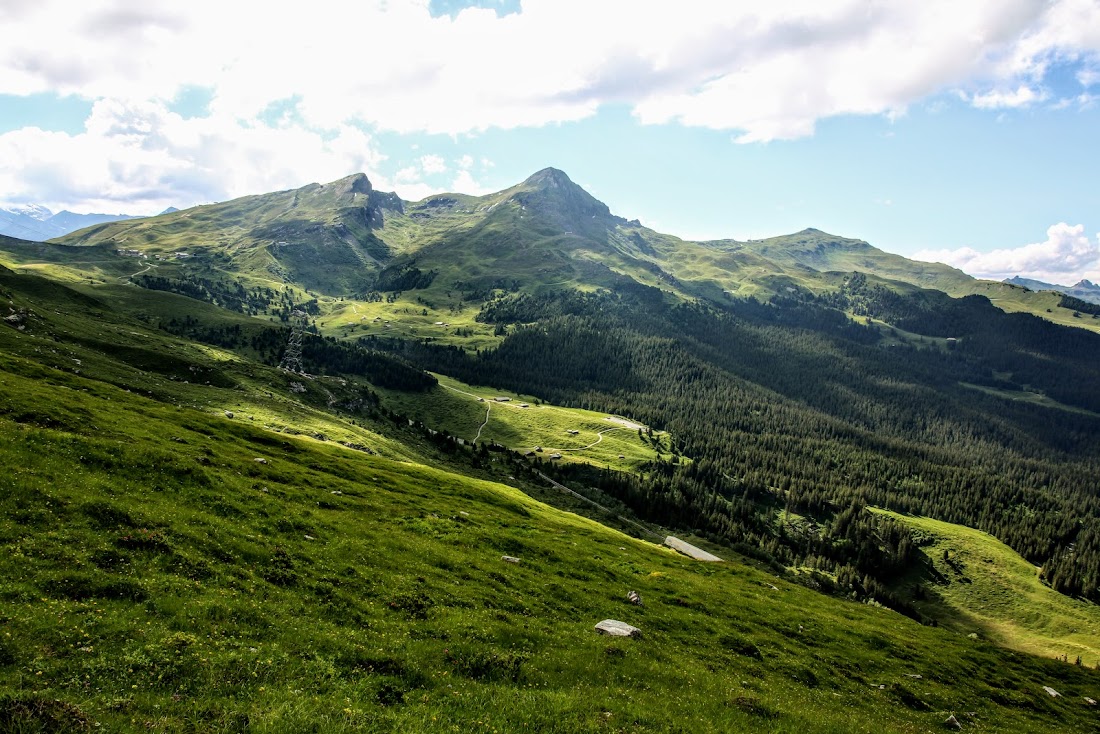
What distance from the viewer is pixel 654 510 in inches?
6732

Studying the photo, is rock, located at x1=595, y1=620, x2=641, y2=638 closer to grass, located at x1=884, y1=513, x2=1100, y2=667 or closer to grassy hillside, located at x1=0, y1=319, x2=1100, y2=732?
grassy hillside, located at x1=0, y1=319, x2=1100, y2=732

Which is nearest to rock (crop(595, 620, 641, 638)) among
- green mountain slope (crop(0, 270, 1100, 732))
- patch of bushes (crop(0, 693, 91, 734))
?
green mountain slope (crop(0, 270, 1100, 732))

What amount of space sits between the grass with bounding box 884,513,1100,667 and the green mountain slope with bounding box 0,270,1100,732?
10583 cm

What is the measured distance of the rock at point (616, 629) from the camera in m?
30.6

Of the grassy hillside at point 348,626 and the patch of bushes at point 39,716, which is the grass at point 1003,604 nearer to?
the grassy hillside at point 348,626

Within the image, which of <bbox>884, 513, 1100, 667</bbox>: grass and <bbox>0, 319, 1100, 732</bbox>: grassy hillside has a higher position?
<bbox>0, 319, 1100, 732</bbox>: grassy hillside

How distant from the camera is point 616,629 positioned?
31.0 meters

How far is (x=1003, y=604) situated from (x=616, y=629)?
201522mm

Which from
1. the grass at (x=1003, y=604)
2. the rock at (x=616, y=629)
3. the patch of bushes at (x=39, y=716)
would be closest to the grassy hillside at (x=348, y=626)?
the patch of bushes at (x=39, y=716)

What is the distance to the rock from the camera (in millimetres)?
30562

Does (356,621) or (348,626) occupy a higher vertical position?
(348,626)

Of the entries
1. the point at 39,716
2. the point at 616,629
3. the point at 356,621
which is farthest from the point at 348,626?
the point at 616,629

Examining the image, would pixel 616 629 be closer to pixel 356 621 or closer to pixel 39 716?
pixel 356 621

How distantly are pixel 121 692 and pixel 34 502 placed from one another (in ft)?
51.6
